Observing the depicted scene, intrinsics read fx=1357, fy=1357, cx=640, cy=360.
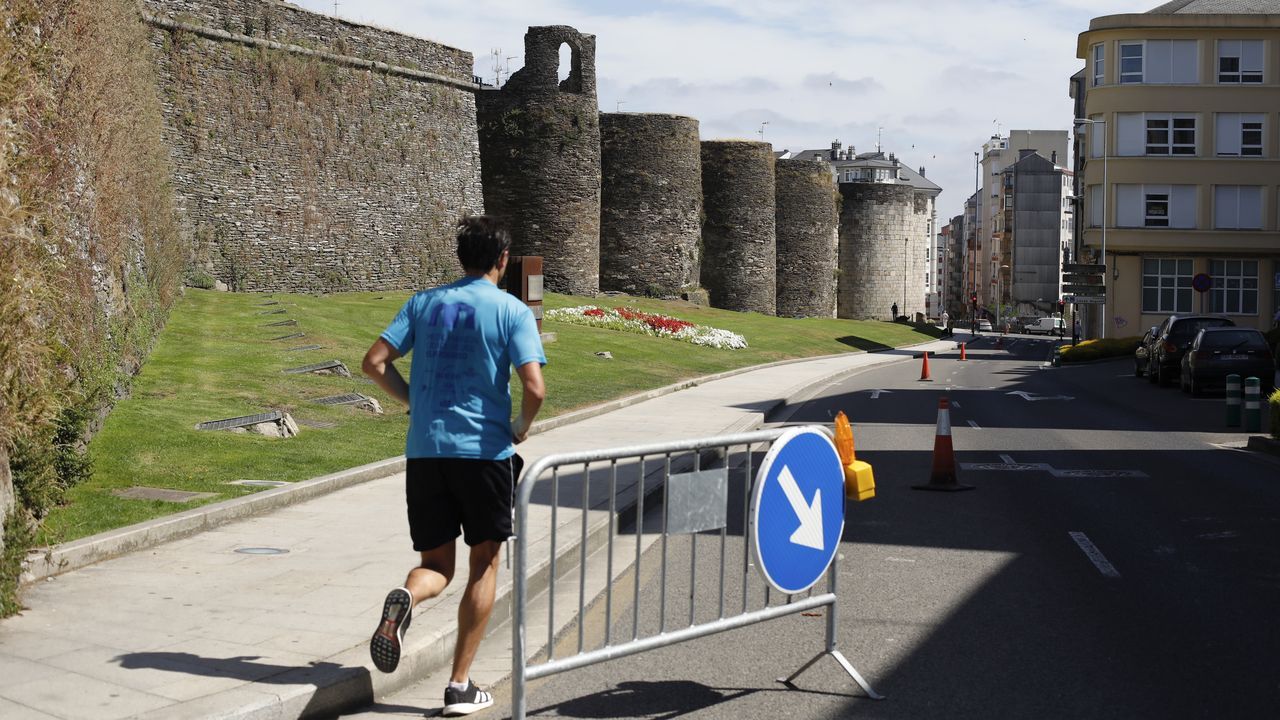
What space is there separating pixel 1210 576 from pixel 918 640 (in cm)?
285

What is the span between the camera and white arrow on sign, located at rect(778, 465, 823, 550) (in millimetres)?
6414

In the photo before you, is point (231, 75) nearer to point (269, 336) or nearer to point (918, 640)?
point (269, 336)

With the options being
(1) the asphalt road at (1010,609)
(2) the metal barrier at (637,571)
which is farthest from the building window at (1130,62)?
(2) the metal barrier at (637,571)

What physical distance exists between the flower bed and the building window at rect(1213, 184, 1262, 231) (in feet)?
76.0

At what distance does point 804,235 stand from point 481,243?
7112 centimetres

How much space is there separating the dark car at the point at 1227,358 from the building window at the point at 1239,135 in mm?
30668

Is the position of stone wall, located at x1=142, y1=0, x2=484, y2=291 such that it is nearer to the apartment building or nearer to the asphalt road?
the asphalt road

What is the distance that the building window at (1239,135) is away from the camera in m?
55.8

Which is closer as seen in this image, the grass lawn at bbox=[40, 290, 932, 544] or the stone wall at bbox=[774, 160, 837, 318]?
the grass lawn at bbox=[40, 290, 932, 544]

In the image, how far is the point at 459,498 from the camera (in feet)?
19.1

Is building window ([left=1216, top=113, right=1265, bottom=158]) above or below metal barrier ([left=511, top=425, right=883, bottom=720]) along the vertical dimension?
above

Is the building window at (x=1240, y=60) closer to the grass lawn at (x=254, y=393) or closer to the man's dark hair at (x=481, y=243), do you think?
the grass lawn at (x=254, y=393)

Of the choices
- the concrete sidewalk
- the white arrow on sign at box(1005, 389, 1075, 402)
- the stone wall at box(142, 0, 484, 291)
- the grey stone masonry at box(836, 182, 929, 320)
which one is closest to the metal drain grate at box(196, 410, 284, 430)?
the concrete sidewalk

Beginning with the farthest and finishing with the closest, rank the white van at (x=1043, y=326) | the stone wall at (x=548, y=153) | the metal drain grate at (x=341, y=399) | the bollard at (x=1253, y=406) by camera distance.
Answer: the white van at (x=1043, y=326) < the stone wall at (x=548, y=153) < the bollard at (x=1253, y=406) < the metal drain grate at (x=341, y=399)
